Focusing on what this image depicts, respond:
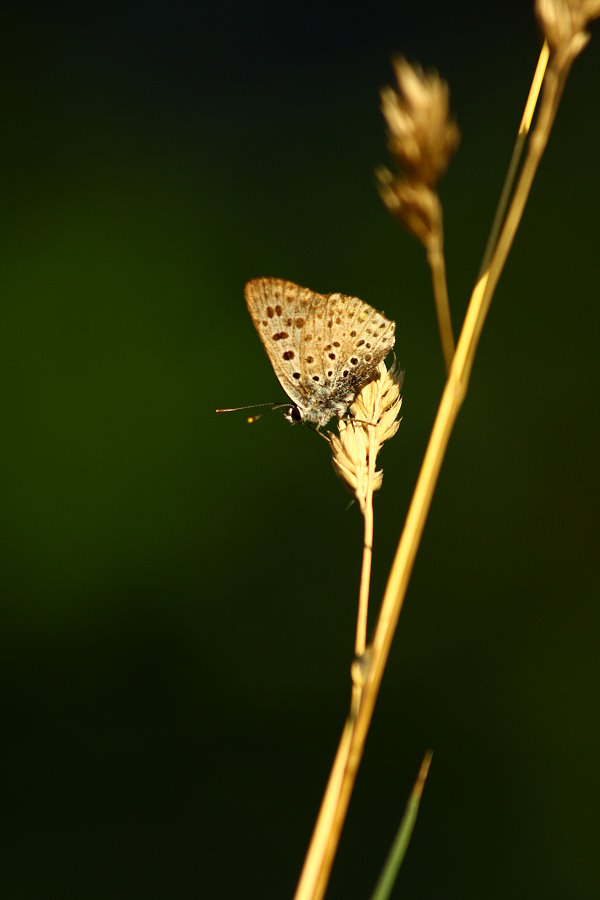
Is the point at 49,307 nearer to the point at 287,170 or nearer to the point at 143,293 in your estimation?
the point at 143,293

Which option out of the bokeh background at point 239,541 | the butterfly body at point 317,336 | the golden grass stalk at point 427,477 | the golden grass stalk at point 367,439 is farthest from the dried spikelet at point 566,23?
the bokeh background at point 239,541

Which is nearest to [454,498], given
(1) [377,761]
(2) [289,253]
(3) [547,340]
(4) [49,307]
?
(3) [547,340]

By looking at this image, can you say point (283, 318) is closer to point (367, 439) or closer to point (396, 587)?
point (367, 439)

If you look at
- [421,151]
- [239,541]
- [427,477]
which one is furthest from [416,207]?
[239,541]

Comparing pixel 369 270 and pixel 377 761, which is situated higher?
pixel 369 270

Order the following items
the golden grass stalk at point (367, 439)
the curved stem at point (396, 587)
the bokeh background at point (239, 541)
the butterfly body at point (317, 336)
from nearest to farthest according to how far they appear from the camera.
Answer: the curved stem at point (396, 587) → the golden grass stalk at point (367, 439) → the butterfly body at point (317, 336) → the bokeh background at point (239, 541)

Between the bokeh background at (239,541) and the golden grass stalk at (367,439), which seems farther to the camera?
the bokeh background at (239,541)

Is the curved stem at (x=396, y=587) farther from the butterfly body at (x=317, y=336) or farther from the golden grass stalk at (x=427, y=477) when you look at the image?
the butterfly body at (x=317, y=336)
